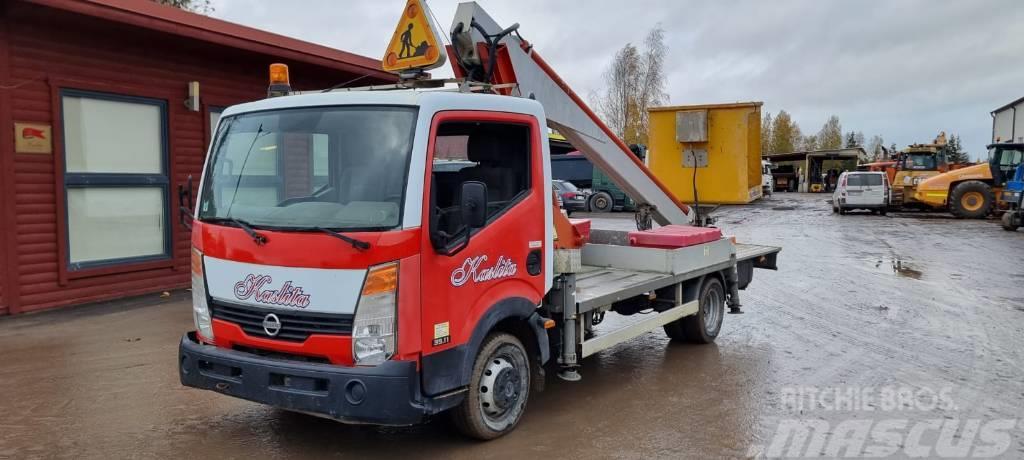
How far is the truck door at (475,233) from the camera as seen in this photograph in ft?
13.9

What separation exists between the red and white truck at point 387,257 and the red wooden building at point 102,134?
418cm

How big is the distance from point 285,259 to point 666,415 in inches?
118

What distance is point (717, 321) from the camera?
7.85m

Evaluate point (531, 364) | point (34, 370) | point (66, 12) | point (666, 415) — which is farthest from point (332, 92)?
point (66, 12)

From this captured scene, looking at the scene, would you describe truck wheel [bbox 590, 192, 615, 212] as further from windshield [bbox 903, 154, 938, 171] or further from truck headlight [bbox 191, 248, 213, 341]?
truck headlight [bbox 191, 248, 213, 341]

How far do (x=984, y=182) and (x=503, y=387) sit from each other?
26.1 metres

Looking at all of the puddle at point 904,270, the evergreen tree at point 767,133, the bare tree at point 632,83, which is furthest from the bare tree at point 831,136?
the puddle at point 904,270

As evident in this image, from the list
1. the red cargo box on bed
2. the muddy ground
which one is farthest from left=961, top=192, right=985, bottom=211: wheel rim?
the red cargo box on bed

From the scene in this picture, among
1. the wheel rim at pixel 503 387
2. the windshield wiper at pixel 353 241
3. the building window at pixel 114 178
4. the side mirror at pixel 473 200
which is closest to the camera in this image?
the windshield wiper at pixel 353 241

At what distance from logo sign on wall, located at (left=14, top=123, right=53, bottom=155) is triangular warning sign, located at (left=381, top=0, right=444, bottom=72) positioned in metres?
5.82

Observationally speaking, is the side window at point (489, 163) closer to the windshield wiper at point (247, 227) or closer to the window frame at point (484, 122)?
the window frame at point (484, 122)

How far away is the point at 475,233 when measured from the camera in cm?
448

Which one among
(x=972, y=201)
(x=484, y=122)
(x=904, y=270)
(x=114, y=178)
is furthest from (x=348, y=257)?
(x=972, y=201)

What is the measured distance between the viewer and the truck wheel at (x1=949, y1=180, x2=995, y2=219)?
972 inches
